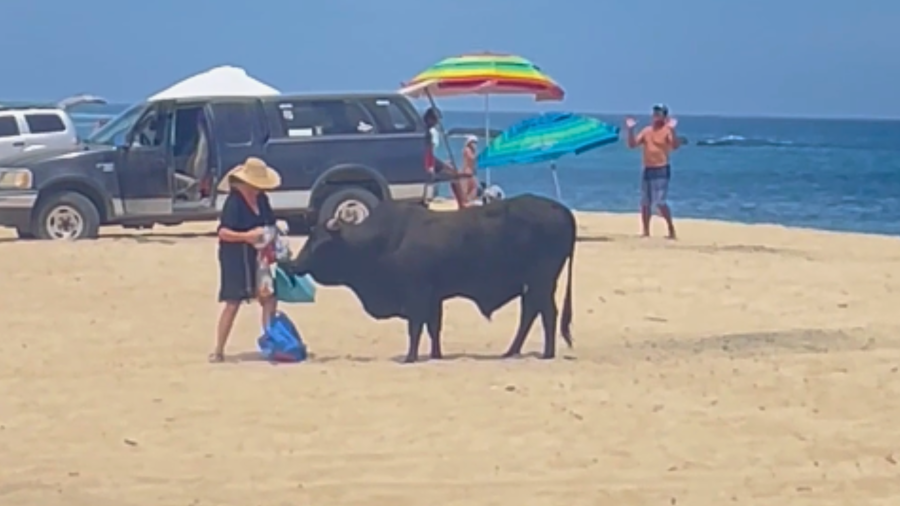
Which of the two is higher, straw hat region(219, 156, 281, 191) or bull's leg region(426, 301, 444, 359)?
straw hat region(219, 156, 281, 191)

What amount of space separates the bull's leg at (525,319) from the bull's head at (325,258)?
4.14ft

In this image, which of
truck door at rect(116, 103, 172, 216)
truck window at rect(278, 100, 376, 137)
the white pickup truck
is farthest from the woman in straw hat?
the white pickup truck

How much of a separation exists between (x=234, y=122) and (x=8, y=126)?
5.52m

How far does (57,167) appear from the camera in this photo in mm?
21391

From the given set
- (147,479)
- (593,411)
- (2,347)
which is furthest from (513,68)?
(147,479)

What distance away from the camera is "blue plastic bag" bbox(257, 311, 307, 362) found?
42.1 feet

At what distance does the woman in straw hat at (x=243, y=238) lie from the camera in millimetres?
12609

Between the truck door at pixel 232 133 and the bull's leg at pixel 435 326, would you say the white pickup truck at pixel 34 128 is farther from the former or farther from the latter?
the bull's leg at pixel 435 326

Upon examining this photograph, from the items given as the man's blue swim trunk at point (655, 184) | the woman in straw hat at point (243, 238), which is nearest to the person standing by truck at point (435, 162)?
the man's blue swim trunk at point (655, 184)

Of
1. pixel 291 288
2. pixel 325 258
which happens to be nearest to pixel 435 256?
pixel 325 258

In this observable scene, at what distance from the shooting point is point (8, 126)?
2580 centimetres

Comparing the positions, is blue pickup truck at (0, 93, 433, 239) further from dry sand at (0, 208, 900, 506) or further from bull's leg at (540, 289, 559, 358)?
bull's leg at (540, 289, 559, 358)

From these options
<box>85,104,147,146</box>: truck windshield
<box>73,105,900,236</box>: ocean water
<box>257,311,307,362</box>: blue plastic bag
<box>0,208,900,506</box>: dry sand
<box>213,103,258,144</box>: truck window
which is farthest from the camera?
<box>73,105,900,236</box>: ocean water

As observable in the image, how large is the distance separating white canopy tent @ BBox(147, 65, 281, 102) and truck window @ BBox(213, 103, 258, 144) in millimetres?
5163
